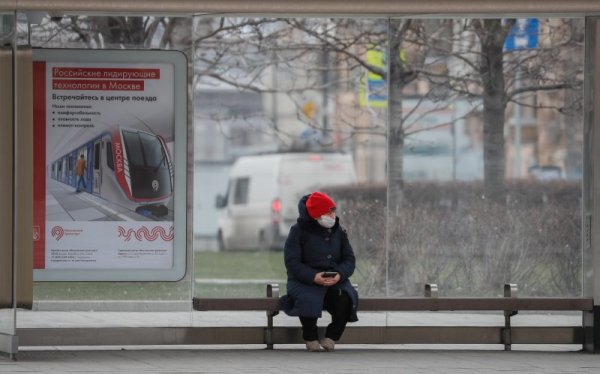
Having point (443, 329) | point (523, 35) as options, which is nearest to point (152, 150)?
point (443, 329)

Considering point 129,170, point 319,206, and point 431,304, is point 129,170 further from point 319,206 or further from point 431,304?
point 431,304

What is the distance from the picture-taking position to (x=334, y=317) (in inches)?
408

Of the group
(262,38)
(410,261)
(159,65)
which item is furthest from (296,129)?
(159,65)

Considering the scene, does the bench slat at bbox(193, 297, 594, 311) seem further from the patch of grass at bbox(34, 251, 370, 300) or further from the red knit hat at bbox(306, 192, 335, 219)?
the red knit hat at bbox(306, 192, 335, 219)

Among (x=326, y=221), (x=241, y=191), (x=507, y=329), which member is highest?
(x=241, y=191)

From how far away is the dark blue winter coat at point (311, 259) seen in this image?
10352 mm

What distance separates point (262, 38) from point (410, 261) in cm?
336

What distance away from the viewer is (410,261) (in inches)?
530

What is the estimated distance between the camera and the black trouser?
33.9 ft

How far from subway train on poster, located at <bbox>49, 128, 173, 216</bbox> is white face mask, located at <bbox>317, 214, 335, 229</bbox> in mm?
1204

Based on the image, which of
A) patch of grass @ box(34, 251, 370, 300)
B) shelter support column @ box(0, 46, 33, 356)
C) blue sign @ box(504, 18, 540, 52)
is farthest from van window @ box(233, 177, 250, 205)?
shelter support column @ box(0, 46, 33, 356)

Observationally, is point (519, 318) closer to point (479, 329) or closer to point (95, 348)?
point (479, 329)

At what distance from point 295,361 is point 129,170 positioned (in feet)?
6.97

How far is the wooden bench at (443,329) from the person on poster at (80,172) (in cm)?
138
